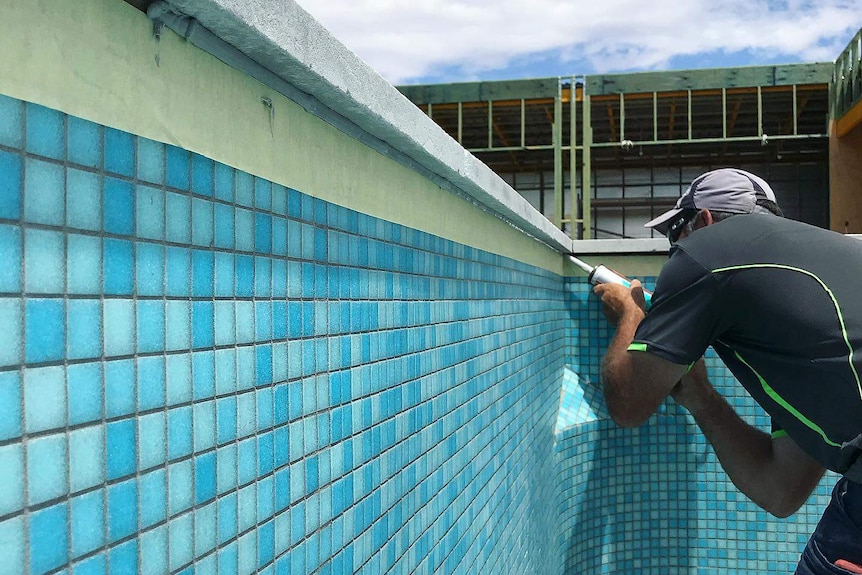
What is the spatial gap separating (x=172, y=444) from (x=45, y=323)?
0.95ft

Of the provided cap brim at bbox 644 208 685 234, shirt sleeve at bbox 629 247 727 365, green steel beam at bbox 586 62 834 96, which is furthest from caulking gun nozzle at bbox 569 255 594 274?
green steel beam at bbox 586 62 834 96

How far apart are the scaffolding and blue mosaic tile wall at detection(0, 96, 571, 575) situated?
6.45 metres

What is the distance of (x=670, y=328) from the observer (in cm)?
220

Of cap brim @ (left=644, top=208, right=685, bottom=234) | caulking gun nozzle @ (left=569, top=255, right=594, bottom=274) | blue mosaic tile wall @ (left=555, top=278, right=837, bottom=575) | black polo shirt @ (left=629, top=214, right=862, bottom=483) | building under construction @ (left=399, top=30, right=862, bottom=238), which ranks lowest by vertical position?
blue mosaic tile wall @ (left=555, top=278, right=837, bottom=575)

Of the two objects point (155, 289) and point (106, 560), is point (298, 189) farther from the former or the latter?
point (106, 560)

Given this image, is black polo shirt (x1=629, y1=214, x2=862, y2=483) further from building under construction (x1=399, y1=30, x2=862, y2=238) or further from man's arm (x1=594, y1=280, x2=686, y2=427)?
building under construction (x1=399, y1=30, x2=862, y2=238)

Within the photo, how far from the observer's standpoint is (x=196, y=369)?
111cm

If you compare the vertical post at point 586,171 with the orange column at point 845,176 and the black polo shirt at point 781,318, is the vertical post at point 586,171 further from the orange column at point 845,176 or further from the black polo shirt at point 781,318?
the black polo shirt at point 781,318

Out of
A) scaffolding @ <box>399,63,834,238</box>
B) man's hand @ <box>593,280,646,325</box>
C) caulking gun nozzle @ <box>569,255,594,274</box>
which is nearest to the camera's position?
man's hand @ <box>593,280,646,325</box>

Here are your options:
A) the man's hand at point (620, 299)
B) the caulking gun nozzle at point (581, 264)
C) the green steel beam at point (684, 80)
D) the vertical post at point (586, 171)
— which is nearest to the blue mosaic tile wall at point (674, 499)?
the caulking gun nozzle at point (581, 264)

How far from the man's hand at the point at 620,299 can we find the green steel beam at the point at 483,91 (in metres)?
6.27

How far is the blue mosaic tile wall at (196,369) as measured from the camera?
0.83 metres

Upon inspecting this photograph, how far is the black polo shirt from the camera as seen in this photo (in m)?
1.95

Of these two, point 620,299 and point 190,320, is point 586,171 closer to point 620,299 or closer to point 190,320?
point 620,299
